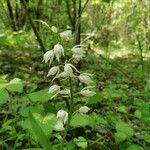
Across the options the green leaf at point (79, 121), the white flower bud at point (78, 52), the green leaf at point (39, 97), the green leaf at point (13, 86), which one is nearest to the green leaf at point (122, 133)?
the green leaf at point (79, 121)

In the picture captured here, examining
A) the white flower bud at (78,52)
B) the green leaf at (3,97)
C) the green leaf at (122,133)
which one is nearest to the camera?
the white flower bud at (78,52)

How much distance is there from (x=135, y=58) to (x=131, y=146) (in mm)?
6379

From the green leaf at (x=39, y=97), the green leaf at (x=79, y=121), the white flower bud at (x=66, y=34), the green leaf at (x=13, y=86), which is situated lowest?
the green leaf at (x=79, y=121)

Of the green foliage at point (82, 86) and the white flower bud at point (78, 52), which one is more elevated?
the white flower bud at point (78, 52)

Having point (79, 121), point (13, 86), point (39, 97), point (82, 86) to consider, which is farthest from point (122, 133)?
point (82, 86)

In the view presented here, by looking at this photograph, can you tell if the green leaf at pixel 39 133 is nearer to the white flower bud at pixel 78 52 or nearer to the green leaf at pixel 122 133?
the white flower bud at pixel 78 52

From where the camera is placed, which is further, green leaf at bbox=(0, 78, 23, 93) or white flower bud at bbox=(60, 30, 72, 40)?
green leaf at bbox=(0, 78, 23, 93)

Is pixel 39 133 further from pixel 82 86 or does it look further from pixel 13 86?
pixel 82 86

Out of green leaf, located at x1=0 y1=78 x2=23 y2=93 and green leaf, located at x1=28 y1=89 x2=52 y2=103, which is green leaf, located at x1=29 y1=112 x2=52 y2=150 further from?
green leaf, located at x1=28 y1=89 x2=52 y2=103

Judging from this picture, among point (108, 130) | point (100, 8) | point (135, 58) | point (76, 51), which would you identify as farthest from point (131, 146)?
point (100, 8)

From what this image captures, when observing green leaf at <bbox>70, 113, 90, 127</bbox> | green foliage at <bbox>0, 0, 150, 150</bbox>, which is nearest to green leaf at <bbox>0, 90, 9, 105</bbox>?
green foliage at <bbox>0, 0, 150, 150</bbox>

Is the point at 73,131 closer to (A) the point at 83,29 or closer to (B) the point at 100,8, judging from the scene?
(B) the point at 100,8

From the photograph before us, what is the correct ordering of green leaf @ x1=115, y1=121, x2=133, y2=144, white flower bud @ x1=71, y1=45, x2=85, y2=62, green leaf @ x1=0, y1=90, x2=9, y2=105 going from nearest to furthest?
1. white flower bud @ x1=71, y1=45, x2=85, y2=62
2. green leaf @ x1=0, y1=90, x2=9, y2=105
3. green leaf @ x1=115, y1=121, x2=133, y2=144

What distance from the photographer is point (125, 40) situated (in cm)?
1172
